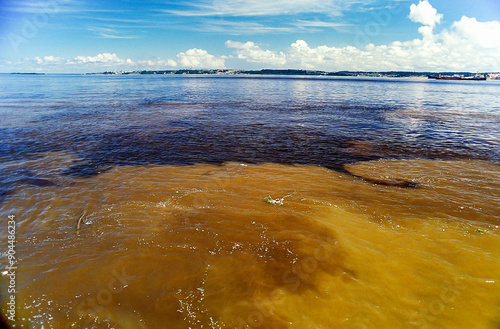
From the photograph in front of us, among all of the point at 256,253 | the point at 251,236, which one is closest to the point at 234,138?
the point at 251,236

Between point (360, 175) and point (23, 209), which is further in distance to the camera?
point (360, 175)

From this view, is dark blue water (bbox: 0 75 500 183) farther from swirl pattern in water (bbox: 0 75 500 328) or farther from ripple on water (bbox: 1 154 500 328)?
ripple on water (bbox: 1 154 500 328)

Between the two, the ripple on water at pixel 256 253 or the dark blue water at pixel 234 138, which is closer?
the ripple on water at pixel 256 253

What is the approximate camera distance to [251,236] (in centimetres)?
855

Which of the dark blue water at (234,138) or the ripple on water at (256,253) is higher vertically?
the dark blue water at (234,138)

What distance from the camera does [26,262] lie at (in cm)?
734

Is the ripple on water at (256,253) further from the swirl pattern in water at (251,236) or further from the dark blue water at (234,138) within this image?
the dark blue water at (234,138)

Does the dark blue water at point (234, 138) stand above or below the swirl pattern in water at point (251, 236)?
above

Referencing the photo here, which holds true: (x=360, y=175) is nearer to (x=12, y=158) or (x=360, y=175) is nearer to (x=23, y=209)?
(x=23, y=209)

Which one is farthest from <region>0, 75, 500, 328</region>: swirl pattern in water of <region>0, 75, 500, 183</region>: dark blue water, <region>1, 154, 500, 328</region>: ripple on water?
<region>0, 75, 500, 183</region>: dark blue water

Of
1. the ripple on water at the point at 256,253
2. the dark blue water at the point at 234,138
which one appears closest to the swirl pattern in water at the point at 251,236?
the ripple on water at the point at 256,253

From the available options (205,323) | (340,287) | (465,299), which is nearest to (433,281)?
(465,299)

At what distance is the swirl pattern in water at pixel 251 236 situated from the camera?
5895mm

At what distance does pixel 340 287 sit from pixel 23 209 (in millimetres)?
12277
